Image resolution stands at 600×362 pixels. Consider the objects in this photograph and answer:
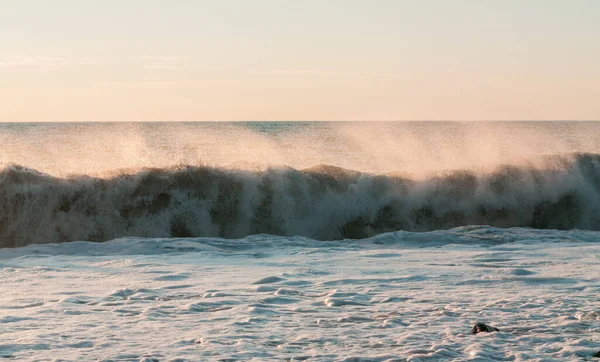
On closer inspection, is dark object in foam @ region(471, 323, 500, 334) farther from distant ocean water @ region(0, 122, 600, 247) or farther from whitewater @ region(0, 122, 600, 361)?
distant ocean water @ region(0, 122, 600, 247)

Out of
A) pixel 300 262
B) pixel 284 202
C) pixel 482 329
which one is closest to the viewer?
pixel 482 329

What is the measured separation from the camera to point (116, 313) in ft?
26.1

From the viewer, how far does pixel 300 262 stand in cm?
1141

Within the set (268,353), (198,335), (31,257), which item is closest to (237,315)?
(198,335)

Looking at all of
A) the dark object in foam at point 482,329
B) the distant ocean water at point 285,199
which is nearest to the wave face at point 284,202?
the distant ocean water at point 285,199

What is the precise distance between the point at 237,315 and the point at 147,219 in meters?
8.61

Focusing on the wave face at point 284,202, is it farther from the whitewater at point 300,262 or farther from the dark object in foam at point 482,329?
the dark object in foam at point 482,329

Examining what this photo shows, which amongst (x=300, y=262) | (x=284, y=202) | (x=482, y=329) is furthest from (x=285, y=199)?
(x=482, y=329)

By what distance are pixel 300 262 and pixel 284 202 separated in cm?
592

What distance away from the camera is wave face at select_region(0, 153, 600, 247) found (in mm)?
15859

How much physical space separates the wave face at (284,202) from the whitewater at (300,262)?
4 centimetres

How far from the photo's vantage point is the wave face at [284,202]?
1586 centimetres

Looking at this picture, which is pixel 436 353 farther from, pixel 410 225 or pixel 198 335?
pixel 410 225

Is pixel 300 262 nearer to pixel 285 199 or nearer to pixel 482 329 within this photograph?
pixel 482 329
